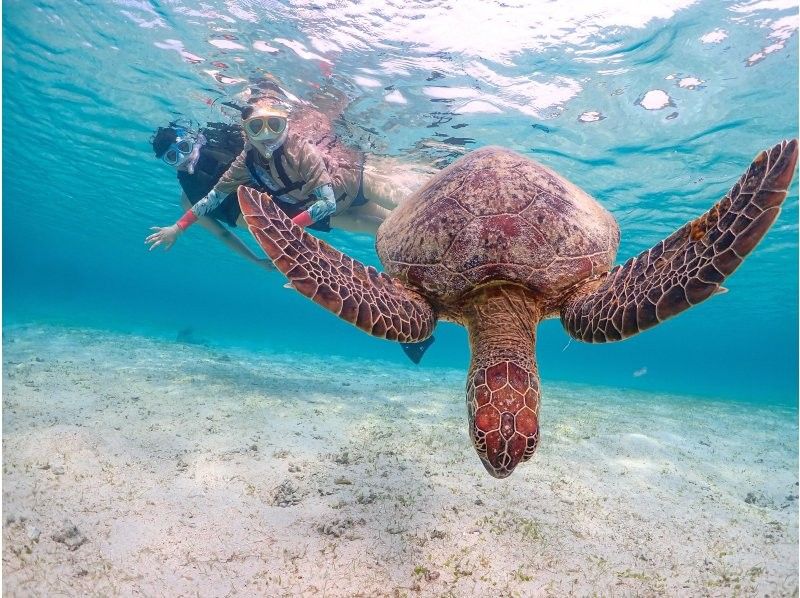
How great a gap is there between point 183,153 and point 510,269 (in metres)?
9.97

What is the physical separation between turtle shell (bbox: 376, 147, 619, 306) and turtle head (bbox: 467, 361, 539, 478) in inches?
42.1

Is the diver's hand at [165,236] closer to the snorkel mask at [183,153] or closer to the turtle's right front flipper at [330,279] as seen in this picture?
the snorkel mask at [183,153]

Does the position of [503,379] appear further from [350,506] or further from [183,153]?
[183,153]

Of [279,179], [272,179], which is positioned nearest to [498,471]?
[279,179]

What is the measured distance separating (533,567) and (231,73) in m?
13.8

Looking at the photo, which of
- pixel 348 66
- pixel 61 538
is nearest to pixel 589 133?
pixel 348 66

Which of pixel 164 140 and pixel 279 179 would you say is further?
pixel 164 140

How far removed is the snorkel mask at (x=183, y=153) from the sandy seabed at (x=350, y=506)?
5865mm

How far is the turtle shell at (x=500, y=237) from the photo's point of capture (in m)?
4.00

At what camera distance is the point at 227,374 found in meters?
11.1

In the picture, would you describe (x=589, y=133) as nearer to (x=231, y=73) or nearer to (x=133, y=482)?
(x=231, y=73)

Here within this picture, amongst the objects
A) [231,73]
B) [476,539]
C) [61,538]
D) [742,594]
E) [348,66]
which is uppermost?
[348,66]

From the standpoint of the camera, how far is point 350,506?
175 inches

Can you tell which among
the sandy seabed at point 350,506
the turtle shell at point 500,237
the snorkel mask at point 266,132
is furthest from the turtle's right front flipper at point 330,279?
the snorkel mask at point 266,132
